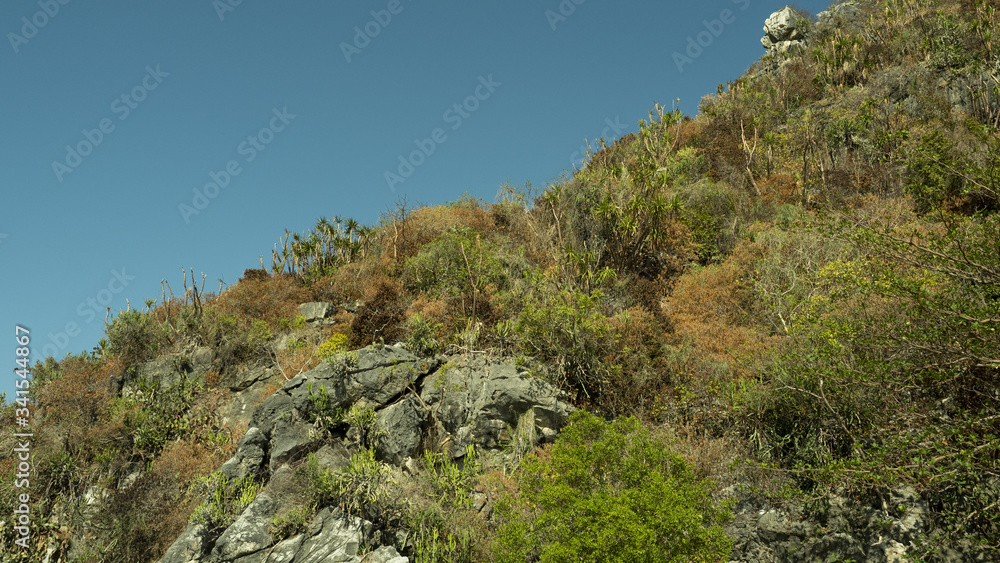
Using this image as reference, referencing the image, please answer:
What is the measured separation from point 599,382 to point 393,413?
16.2 ft

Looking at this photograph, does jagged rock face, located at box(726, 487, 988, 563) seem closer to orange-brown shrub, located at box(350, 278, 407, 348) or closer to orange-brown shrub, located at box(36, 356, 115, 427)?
orange-brown shrub, located at box(350, 278, 407, 348)

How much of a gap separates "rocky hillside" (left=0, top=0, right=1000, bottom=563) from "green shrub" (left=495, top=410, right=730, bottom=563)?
6 centimetres

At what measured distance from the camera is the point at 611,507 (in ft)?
26.4

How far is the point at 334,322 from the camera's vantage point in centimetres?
1872

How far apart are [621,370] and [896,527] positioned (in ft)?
19.4

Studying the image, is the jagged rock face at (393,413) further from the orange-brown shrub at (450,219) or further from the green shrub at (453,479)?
the orange-brown shrub at (450,219)

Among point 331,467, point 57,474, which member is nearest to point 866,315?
point 331,467

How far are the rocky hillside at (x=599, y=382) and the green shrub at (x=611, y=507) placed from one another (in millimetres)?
56

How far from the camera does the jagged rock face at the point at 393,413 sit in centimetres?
1173

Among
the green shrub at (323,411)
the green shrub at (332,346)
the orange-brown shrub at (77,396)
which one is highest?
the orange-brown shrub at (77,396)

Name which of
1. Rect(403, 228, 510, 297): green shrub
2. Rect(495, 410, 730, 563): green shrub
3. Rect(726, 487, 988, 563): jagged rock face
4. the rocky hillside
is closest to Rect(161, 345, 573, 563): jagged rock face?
the rocky hillside

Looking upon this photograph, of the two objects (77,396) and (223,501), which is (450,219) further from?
(223,501)

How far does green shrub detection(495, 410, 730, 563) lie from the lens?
7.84m

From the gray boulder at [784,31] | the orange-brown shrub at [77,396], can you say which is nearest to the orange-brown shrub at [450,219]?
the orange-brown shrub at [77,396]
